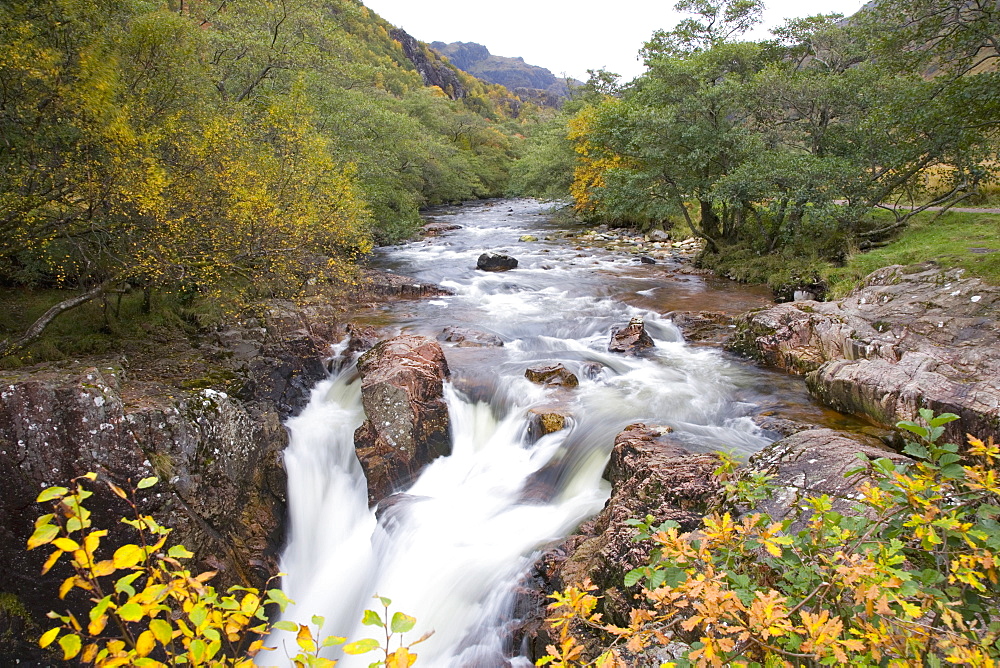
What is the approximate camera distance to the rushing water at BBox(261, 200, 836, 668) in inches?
283

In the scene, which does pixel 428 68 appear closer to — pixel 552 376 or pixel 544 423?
pixel 552 376

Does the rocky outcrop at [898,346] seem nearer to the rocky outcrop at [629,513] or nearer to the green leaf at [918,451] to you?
the rocky outcrop at [629,513]

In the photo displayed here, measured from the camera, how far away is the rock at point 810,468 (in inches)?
196

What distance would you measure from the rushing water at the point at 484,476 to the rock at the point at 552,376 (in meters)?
0.29

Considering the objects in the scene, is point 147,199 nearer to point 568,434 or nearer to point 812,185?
point 568,434

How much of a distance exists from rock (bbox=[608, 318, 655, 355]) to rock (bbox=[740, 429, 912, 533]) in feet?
23.8

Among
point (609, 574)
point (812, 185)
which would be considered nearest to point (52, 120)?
point (609, 574)

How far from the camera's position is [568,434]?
31.4 feet

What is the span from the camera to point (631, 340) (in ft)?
44.7

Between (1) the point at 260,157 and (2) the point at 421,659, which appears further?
(1) the point at 260,157

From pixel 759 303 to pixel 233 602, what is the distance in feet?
56.2

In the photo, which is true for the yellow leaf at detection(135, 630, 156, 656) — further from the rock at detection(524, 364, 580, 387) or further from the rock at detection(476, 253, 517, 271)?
the rock at detection(476, 253, 517, 271)

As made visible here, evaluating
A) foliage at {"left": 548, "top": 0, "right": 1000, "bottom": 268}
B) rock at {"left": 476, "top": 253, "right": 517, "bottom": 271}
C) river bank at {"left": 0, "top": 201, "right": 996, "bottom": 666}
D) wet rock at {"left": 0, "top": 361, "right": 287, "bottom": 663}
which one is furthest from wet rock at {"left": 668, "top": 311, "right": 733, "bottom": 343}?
wet rock at {"left": 0, "top": 361, "right": 287, "bottom": 663}

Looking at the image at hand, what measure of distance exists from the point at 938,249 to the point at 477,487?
14.4 m
